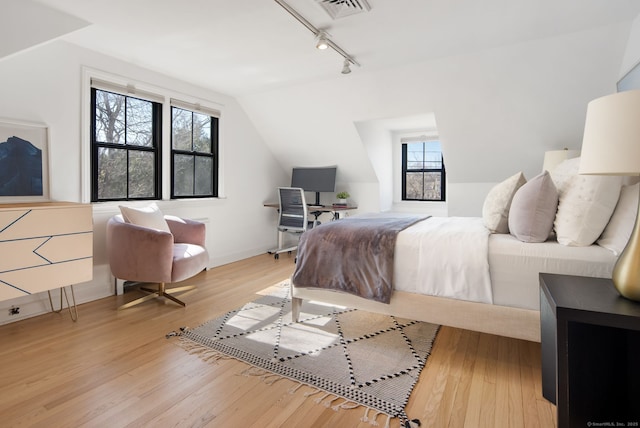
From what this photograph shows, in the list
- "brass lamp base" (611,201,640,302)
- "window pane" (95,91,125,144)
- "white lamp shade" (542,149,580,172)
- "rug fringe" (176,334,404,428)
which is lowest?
"rug fringe" (176,334,404,428)

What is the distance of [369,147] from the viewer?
4957 millimetres

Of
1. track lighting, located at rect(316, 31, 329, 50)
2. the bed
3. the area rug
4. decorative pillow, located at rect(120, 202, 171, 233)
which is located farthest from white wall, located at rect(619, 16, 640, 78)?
decorative pillow, located at rect(120, 202, 171, 233)

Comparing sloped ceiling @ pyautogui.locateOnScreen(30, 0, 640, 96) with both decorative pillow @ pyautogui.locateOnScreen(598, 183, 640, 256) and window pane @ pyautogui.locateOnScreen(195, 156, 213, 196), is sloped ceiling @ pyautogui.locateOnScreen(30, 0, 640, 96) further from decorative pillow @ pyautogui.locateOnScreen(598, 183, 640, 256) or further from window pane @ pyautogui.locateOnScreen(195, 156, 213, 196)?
decorative pillow @ pyautogui.locateOnScreen(598, 183, 640, 256)

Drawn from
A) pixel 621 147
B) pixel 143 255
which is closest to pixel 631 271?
pixel 621 147

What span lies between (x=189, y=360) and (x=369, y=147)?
3797mm

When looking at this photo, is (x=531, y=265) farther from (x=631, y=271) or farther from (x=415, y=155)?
(x=415, y=155)

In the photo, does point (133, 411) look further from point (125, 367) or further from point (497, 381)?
point (497, 381)

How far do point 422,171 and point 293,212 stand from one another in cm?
244

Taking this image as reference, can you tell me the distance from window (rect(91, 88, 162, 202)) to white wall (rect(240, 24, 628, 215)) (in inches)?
56.8

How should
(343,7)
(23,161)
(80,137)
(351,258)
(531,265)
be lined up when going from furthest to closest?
(80,137) < (23,161) < (343,7) < (351,258) < (531,265)

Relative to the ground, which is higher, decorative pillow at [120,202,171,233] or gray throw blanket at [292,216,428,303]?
decorative pillow at [120,202,171,233]

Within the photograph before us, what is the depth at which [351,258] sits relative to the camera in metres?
2.23

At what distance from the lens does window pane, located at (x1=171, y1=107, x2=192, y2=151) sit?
13.0 ft

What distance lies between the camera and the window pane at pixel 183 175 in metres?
4.02
